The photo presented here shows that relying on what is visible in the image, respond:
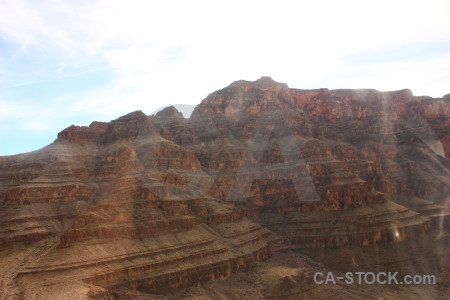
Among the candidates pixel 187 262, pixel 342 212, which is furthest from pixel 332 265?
pixel 187 262

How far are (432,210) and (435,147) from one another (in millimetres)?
47871

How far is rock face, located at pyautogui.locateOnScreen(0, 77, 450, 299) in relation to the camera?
258ft

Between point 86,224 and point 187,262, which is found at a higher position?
point 86,224

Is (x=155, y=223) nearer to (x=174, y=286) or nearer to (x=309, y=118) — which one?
(x=174, y=286)

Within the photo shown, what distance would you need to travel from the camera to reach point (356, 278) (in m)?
101

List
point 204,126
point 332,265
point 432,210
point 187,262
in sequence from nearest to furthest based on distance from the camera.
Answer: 1. point 187,262
2. point 332,265
3. point 432,210
4. point 204,126

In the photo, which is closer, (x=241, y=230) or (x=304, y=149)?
(x=241, y=230)

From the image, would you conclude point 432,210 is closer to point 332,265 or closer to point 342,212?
point 342,212

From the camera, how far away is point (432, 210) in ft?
476

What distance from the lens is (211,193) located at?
140000 mm

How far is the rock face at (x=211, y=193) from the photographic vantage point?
7862 cm

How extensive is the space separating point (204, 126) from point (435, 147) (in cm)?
9996

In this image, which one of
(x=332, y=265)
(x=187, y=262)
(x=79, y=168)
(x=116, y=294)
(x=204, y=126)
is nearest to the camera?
(x=116, y=294)

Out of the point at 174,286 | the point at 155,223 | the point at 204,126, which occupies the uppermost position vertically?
the point at 204,126
